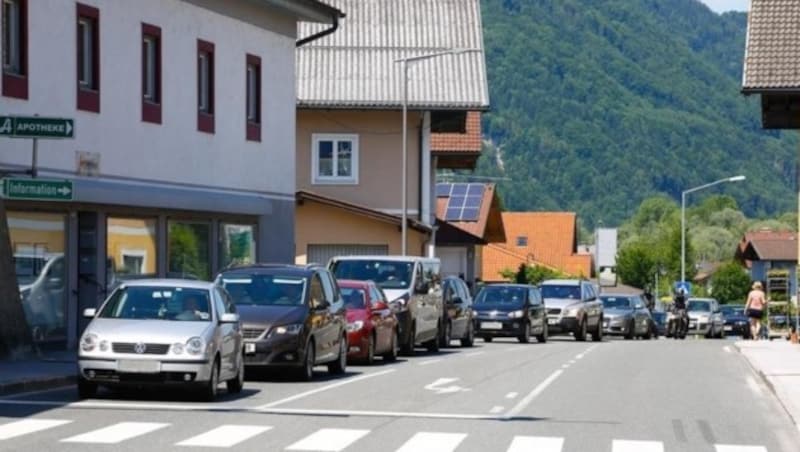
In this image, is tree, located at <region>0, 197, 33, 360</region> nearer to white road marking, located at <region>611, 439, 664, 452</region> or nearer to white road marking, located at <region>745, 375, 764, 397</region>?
white road marking, located at <region>745, 375, 764, 397</region>

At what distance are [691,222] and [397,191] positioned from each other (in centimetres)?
13057

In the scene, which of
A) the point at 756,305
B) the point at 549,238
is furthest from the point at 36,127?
the point at 549,238

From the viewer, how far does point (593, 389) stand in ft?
80.7

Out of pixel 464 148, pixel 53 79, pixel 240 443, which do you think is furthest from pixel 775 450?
pixel 464 148

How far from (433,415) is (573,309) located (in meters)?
31.8

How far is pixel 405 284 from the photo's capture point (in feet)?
114

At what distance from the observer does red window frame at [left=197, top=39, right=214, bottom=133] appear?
36062mm

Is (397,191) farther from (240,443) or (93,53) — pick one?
(240,443)

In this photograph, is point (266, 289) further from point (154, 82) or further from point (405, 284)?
point (154, 82)

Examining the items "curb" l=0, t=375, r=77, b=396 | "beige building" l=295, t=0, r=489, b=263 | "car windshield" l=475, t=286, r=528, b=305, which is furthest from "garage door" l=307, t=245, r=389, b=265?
"curb" l=0, t=375, r=77, b=396

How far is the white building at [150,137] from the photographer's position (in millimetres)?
28969

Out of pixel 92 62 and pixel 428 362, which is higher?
pixel 92 62

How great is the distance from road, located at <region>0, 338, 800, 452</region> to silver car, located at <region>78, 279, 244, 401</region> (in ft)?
1.12

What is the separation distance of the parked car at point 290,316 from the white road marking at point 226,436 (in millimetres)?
6956
